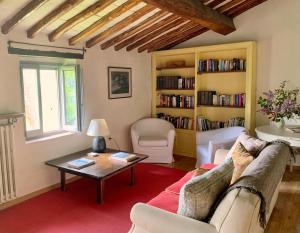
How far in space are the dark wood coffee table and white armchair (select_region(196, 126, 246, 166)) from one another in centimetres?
97

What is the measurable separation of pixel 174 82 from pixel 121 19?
1879 mm

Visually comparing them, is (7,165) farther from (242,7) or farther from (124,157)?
(242,7)

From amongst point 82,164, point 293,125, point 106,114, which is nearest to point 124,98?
point 106,114

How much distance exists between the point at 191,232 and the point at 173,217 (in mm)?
155

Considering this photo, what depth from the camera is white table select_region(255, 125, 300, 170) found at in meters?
3.13

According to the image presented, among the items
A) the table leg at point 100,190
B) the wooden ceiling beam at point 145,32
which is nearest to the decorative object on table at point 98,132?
the table leg at point 100,190

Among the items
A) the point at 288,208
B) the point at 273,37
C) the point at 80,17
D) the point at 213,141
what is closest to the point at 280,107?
the point at 213,141

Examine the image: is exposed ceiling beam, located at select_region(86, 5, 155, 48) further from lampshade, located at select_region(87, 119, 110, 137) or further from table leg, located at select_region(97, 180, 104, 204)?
table leg, located at select_region(97, 180, 104, 204)

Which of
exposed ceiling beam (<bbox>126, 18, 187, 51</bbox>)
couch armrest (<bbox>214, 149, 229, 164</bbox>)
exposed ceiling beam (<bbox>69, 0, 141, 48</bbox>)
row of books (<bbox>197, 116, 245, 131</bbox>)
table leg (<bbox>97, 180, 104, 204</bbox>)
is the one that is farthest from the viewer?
row of books (<bbox>197, 116, 245, 131</bbox>)

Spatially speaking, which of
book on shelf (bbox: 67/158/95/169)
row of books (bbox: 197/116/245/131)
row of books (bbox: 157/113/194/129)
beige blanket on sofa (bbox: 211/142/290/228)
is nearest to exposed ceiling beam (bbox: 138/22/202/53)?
row of books (bbox: 157/113/194/129)

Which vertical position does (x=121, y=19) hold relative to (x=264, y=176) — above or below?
above

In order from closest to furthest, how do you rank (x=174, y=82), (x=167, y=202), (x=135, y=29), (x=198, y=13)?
(x=167, y=202)
(x=198, y=13)
(x=135, y=29)
(x=174, y=82)

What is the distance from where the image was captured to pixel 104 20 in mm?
3062

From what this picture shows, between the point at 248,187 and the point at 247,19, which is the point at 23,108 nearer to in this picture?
the point at 248,187
